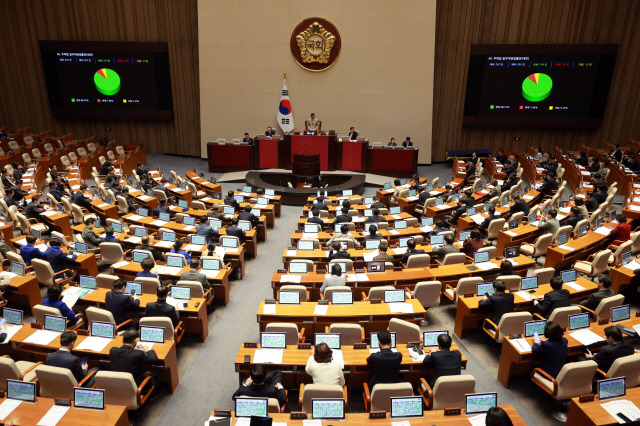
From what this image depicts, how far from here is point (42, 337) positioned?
630 cm

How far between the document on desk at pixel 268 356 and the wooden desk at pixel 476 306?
107 inches

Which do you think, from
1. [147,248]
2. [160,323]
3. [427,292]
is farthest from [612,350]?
[147,248]

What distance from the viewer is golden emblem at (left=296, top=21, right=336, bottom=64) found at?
1894cm

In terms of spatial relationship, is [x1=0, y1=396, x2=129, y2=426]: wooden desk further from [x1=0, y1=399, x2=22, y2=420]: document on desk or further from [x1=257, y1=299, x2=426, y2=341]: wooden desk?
[x1=257, y1=299, x2=426, y2=341]: wooden desk

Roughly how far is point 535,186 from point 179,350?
11.9 metres

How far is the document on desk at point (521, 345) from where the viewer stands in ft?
19.9

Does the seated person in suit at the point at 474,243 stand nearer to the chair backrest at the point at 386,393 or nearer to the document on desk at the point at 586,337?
the document on desk at the point at 586,337

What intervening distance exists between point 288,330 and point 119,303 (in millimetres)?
2738

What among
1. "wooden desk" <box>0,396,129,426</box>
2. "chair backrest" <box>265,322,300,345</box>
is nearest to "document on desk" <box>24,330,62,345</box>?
"wooden desk" <box>0,396,129,426</box>

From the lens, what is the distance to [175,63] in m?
20.4

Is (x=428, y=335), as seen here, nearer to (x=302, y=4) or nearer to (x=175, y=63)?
(x=302, y=4)

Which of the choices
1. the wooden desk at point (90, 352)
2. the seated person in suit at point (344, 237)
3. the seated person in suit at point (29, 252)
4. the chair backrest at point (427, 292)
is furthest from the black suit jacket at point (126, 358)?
the seated person in suit at point (344, 237)

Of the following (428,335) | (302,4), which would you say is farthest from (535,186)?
(302,4)

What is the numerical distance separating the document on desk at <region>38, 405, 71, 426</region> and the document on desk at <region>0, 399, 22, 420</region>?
404mm
